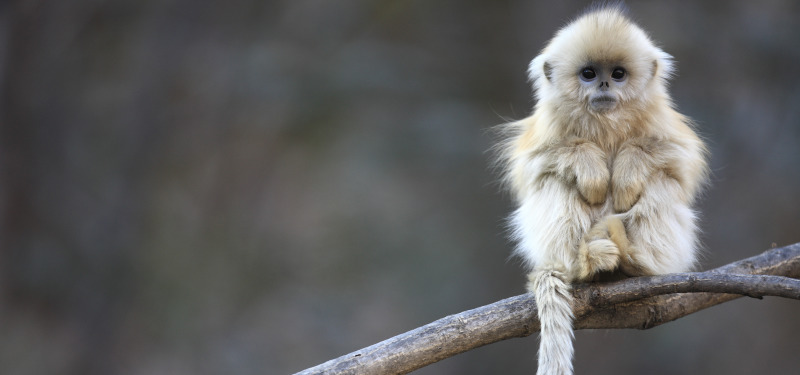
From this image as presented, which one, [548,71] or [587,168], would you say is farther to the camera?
[548,71]

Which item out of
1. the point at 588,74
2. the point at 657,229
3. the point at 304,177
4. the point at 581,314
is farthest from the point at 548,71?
the point at 304,177

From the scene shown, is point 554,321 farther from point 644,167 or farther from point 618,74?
point 618,74

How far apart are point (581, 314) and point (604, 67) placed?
106 centimetres

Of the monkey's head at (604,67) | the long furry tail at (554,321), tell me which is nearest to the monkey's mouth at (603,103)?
the monkey's head at (604,67)

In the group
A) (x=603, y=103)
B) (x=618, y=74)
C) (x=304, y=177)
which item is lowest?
(x=603, y=103)

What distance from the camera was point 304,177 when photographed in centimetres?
705

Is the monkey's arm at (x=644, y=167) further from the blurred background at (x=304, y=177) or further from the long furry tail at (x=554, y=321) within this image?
the blurred background at (x=304, y=177)

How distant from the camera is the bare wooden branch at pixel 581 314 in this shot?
2625mm

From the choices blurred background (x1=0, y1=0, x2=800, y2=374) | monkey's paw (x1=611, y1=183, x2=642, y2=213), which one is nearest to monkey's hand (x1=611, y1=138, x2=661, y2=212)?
monkey's paw (x1=611, y1=183, x2=642, y2=213)

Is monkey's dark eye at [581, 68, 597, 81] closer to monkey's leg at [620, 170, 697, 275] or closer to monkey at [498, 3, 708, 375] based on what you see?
monkey at [498, 3, 708, 375]

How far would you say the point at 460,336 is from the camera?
111 inches

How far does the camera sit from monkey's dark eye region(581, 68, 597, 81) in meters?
3.14

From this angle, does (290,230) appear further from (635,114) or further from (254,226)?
(635,114)

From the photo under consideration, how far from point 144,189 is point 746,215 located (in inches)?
218
